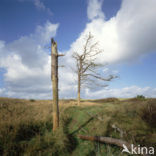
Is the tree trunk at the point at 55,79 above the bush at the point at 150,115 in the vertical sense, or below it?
above

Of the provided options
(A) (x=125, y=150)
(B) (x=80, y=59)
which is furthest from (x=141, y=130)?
(B) (x=80, y=59)

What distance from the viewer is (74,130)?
21.6ft

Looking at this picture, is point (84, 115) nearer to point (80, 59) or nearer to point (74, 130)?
point (74, 130)

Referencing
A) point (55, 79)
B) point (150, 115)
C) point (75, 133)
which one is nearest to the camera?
point (75, 133)
